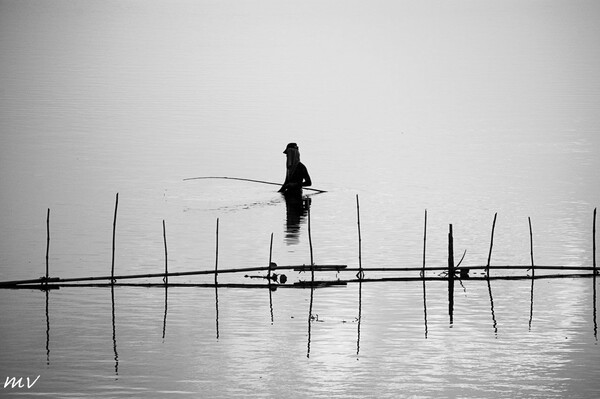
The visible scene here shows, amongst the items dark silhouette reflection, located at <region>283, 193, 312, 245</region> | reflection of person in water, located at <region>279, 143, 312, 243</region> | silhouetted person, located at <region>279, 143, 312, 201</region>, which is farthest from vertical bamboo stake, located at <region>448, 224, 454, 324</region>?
silhouetted person, located at <region>279, 143, 312, 201</region>

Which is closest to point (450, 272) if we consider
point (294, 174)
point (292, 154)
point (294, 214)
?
point (292, 154)

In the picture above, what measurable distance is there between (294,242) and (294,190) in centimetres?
499

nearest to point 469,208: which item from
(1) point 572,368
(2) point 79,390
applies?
(1) point 572,368

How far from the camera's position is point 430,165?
52500 millimetres

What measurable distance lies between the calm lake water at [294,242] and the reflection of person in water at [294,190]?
232 mm

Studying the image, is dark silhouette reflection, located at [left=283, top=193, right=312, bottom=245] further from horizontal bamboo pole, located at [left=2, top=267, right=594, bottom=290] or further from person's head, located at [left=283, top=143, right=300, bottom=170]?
horizontal bamboo pole, located at [left=2, top=267, right=594, bottom=290]

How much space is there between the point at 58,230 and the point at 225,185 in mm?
9601

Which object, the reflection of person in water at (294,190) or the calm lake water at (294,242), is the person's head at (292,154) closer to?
the reflection of person in water at (294,190)

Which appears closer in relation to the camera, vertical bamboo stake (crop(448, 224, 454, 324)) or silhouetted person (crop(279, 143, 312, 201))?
vertical bamboo stake (crop(448, 224, 454, 324))

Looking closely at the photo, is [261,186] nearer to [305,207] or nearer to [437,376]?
[305,207]

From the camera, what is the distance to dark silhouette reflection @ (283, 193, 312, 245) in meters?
27.5

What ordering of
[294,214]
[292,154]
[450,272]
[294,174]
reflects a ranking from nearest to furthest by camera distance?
[450,272], [292,154], [294,174], [294,214]

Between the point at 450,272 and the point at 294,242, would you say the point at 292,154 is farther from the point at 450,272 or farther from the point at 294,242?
the point at 450,272

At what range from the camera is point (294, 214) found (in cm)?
3072
